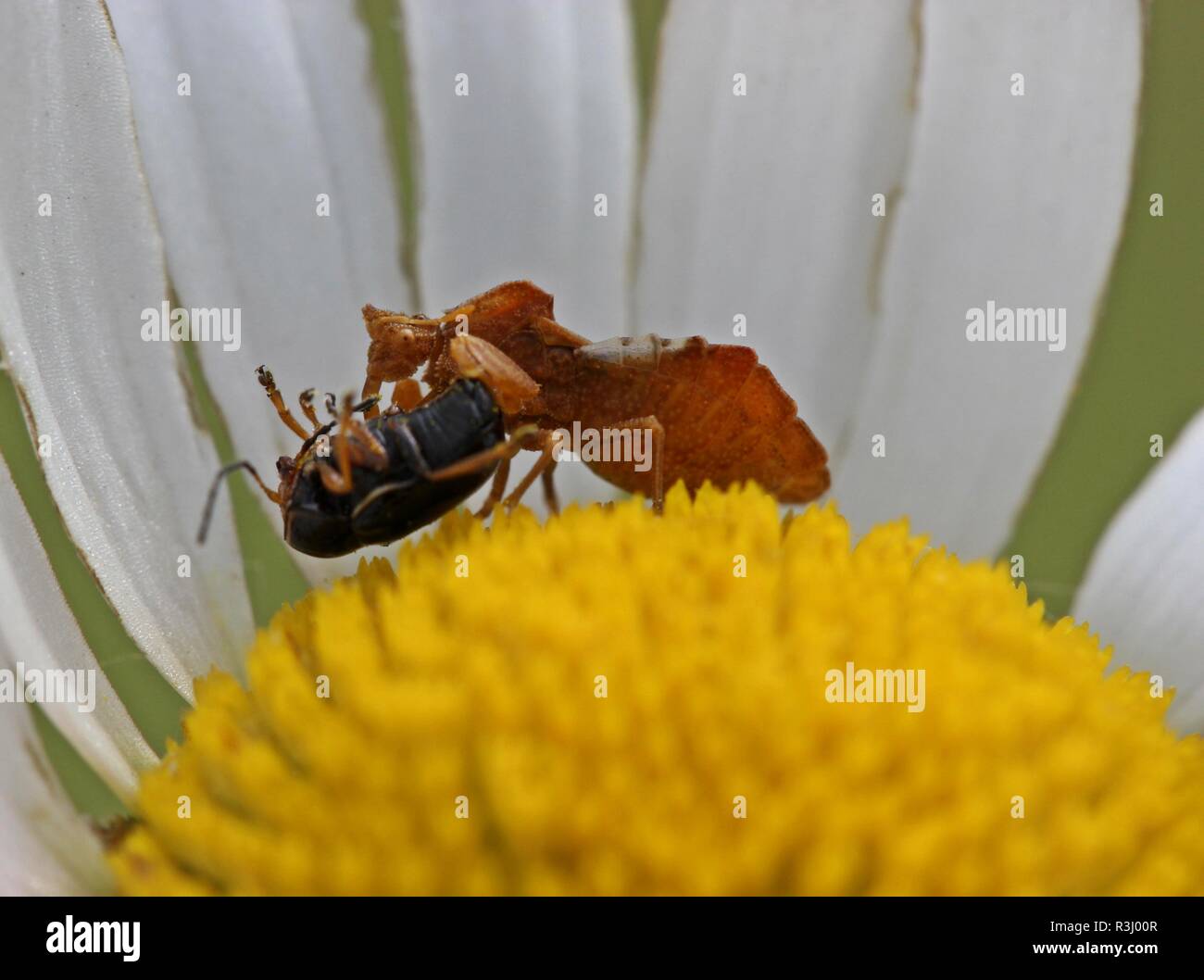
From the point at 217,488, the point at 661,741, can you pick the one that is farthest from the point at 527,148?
the point at 661,741

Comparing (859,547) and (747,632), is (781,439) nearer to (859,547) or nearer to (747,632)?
(859,547)

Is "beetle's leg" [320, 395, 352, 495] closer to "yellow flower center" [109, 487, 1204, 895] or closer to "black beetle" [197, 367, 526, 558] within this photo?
"black beetle" [197, 367, 526, 558]

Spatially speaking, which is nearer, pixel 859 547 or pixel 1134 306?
pixel 859 547

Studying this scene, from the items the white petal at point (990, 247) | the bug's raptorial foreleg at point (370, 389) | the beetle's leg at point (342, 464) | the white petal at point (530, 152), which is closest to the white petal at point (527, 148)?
the white petal at point (530, 152)

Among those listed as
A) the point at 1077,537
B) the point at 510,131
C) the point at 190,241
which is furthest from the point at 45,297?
the point at 1077,537

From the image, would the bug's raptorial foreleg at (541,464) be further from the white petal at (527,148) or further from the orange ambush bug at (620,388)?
the white petal at (527,148)

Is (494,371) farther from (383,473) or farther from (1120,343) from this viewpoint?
(1120,343)
